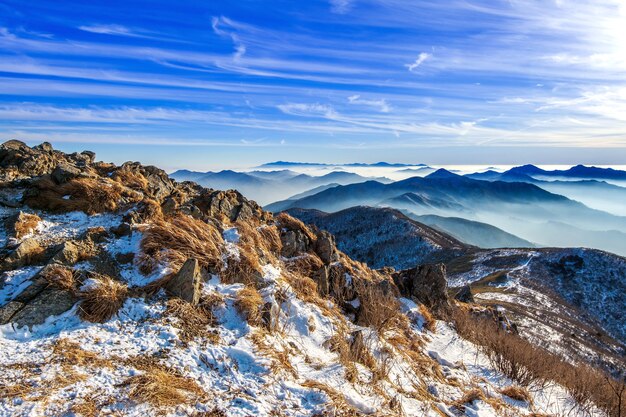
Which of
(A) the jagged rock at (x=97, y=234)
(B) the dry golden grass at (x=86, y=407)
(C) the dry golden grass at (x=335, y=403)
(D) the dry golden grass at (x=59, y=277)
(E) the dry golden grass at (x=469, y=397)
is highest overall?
(A) the jagged rock at (x=97, y=234)

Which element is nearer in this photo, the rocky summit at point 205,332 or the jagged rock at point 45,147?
the rocky summit at point 205,332

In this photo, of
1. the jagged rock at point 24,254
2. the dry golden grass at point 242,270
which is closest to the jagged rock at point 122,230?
the jagged rock at point 24,254

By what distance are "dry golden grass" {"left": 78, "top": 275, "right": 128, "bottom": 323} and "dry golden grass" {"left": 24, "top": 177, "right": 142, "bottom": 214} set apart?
11.7 feet

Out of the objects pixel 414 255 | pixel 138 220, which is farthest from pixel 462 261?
pixel 138 220

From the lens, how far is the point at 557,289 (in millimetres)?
64625

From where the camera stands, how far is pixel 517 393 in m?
6.64

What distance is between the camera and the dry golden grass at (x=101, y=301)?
5211 mm

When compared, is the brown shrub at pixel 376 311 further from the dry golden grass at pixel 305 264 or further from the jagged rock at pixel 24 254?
the jagged rock at pixel 24 254

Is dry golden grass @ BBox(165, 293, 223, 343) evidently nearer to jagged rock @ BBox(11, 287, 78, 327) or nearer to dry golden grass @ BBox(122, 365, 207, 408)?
dry golden grass @ BBox(122, 365, 207, 408)

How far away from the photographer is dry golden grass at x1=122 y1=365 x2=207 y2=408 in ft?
12.9

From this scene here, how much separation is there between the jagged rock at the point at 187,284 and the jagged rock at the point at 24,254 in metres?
2.46

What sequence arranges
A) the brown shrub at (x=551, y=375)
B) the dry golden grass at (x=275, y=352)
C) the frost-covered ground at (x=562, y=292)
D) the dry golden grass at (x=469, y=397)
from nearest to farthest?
the dry golden grass at (x=275, y=352)
the dry golden grass at (x=469, y=397)
the brown shrub at (x=551, y=375)
the frost-covered ground at (x=562, y=292)

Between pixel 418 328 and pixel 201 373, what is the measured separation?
6675 mm

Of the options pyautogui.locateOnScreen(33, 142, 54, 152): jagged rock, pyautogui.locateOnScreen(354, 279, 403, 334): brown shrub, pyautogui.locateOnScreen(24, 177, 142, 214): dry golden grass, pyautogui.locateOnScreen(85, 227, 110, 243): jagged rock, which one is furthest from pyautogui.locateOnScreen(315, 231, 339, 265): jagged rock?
pyautogui.locateOnScreen(33, 142, 54, 152): jagged rock
